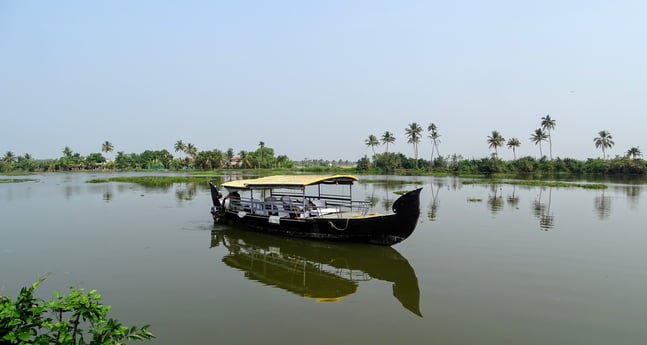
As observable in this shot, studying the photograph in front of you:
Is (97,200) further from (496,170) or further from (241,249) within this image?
(496,170)

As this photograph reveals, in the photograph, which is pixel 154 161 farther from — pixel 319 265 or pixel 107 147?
pixel 319 265

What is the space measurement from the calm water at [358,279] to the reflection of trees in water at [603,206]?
2004mm

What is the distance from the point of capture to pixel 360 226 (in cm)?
1395

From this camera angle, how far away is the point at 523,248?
13.9 m

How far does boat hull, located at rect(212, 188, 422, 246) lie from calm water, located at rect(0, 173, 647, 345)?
0.44m

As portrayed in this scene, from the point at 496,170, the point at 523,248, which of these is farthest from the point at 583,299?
the point at 496,170

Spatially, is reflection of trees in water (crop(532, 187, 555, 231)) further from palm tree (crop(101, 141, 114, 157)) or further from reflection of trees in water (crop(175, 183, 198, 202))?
palm tree (crop(101, 141, 114, 157))

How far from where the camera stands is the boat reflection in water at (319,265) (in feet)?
32.7

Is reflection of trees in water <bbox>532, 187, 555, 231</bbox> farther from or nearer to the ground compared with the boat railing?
Result: nearer to the ground

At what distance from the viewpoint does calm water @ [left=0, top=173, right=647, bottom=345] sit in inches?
300

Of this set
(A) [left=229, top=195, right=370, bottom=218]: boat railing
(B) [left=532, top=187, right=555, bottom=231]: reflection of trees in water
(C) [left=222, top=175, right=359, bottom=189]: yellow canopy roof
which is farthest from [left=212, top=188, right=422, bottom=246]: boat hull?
(B) [left=532, top=187, right=555, bottom=231]: reflection of trees in water

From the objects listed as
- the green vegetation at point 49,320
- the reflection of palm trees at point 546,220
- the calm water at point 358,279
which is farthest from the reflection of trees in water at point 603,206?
the green vegetation at point 49,320

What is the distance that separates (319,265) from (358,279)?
183cm

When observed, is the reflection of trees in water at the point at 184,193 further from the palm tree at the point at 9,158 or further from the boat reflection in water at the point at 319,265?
the palm tree at the point at 9,158
